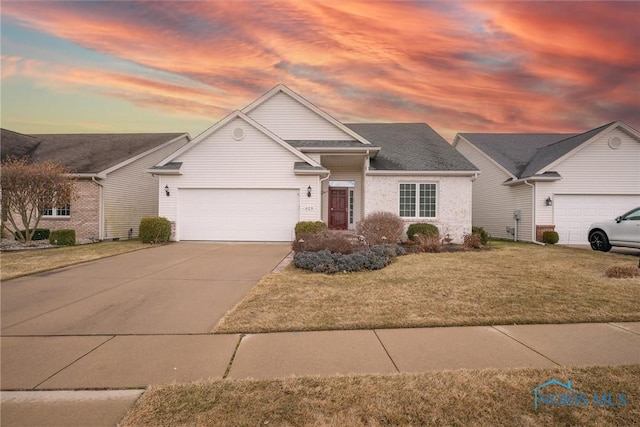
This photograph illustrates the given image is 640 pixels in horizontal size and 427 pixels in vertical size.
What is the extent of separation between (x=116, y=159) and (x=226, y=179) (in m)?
7.61

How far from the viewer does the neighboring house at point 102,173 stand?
54.3ft

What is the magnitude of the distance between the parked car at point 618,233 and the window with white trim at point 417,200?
6.55 metres

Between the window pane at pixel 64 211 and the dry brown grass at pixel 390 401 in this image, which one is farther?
the window pane at pixel 64 211

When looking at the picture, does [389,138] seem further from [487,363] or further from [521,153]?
[487,363]

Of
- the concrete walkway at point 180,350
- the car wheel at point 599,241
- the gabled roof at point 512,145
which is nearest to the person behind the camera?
the concrete walkway at point 180,350

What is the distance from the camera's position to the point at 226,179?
15289mm

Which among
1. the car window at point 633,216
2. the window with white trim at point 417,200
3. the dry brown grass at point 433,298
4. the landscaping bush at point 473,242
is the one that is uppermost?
the window with white trim at point 417,200

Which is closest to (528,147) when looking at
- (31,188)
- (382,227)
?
(382,227)

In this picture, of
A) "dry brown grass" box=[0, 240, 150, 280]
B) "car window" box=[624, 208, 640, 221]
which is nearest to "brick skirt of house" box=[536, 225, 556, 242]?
"car window" box=[624, 208, 640, 221]

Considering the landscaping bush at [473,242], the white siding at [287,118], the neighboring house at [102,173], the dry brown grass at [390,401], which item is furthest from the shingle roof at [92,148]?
the landscaping bush at [473,242]

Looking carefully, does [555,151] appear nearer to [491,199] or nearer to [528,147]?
[528,147]

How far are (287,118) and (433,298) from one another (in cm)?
1416

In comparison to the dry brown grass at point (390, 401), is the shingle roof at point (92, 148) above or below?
above

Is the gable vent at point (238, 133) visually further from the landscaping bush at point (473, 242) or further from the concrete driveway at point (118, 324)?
the landscaping bush at point (473, 242)
